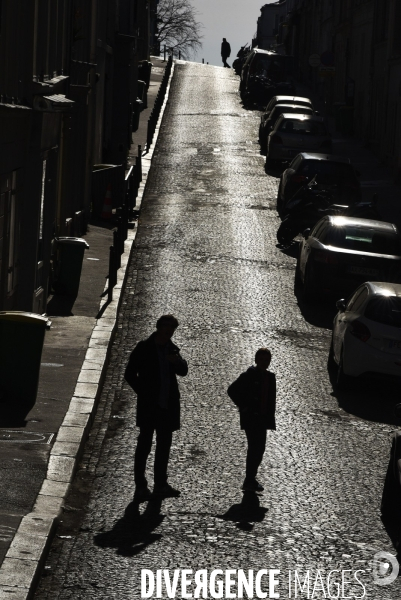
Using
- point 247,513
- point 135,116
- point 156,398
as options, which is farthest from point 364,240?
point 135,116

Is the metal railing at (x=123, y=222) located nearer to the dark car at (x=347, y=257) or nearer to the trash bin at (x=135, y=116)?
the dark car at (x=347, y=257)

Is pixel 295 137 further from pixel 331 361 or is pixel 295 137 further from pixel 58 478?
pixel 58 478

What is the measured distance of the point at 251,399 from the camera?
413 inches

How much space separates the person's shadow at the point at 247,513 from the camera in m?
9.54

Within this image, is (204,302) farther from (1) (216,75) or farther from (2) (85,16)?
(1) (216,75)

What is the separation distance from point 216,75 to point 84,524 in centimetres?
6391

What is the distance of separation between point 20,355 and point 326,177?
16.8 metres

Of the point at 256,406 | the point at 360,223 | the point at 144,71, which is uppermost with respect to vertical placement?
the point at 256,406

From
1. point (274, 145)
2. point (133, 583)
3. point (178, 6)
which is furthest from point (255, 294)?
point (178, 6)

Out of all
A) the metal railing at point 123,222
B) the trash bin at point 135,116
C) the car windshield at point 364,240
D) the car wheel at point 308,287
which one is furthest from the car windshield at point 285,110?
the car wheel at point 308,287

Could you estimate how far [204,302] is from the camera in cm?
1934

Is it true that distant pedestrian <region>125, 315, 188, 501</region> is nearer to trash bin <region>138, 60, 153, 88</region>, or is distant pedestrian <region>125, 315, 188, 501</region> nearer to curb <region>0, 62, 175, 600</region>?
curb <region>0, 62, 175, 600</region>

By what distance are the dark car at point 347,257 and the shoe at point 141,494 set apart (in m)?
9.68

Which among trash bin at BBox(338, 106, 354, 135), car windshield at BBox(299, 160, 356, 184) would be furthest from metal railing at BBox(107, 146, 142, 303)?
trash bin at BBox(338, 106, 354, 135)
